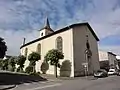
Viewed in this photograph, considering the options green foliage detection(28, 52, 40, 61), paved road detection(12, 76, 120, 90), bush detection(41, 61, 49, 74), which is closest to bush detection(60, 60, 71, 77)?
bush detection(41, 61, 49, 74)

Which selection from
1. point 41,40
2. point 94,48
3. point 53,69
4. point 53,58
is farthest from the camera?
point 41,40

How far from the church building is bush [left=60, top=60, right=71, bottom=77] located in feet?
2.30

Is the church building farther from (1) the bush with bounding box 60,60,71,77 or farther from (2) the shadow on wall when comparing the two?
(2) the shadow on wall

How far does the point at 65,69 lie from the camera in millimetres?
32594

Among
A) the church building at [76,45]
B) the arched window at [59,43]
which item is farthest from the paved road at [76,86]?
the arched window at [59,43]

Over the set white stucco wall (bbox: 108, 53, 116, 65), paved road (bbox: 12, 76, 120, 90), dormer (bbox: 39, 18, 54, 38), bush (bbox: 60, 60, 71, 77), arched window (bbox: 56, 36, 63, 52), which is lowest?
paved road (bbox: 12, 76, 120, 90)

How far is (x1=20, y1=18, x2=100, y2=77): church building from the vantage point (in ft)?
106

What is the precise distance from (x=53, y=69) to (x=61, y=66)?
120 inches

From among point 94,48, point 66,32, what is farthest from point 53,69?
point 94,48

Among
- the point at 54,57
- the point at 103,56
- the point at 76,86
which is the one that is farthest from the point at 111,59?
the point at 76,86

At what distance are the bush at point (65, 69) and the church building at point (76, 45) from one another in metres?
0.70

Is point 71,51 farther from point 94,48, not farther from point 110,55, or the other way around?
point 110,55

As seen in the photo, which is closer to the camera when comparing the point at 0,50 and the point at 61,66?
the point at 0,50

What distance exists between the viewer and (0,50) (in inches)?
1099
